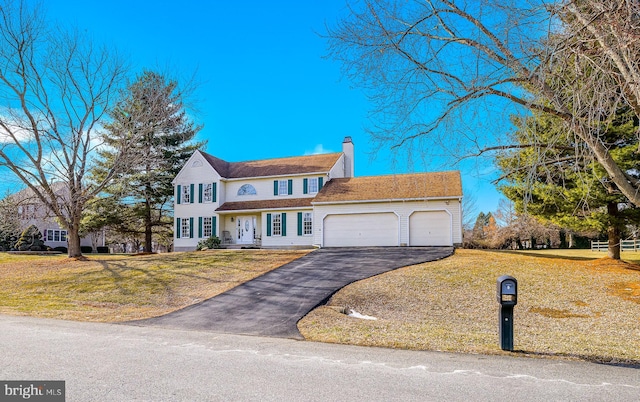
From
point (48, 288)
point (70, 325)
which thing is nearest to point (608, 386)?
point (70, 325)

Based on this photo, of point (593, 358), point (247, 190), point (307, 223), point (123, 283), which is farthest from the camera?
point (247, 190)

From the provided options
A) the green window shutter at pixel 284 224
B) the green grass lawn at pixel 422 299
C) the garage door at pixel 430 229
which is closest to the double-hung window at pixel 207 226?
the green window shutter at pixel 284 224

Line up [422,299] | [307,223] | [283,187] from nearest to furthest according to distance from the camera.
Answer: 1. [422,299]
2. [307,223]
3. [283,187]

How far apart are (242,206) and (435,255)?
14070mm

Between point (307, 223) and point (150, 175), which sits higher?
point (150, 175)

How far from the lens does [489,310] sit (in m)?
10.6

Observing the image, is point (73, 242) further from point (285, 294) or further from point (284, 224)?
point (285, 294)

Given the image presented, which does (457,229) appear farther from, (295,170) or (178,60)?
(178,60)

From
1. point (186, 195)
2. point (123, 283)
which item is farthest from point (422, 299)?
point (186, 195)

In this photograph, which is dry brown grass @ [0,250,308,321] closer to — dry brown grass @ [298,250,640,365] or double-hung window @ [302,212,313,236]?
double-hung window @ [302,212,313,236]

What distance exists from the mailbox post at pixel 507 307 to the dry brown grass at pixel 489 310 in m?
0.22

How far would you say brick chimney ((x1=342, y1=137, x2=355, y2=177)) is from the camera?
30641 millimetres

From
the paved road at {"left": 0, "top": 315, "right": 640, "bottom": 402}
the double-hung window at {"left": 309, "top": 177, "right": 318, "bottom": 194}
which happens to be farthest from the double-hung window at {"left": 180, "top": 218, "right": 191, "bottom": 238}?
the paved road at {"left": 0, "top": 315, "right": 640, "bottom": 402}

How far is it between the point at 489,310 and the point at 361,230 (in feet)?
44.8
